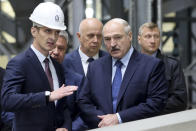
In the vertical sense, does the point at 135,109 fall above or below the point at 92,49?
below

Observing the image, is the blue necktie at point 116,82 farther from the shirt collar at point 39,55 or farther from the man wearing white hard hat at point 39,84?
the shirt collar at point 39,55

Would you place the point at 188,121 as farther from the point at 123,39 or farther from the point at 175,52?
the point at 175,52

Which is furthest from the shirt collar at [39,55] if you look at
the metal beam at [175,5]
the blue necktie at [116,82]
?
the metal beam at [175,5]

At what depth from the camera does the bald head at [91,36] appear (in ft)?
12.0

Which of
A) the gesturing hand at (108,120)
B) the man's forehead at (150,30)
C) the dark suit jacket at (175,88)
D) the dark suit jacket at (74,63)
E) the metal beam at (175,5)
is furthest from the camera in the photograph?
the metal beam at (175,5)

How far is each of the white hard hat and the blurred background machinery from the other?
2.46m

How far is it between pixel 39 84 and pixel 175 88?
142 cm

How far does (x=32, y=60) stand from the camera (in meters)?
2.79

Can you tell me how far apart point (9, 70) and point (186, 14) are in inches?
400

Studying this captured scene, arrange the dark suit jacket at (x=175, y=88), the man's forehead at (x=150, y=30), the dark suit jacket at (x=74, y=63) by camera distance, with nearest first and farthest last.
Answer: the dark suit jacket at (x=74, y=63), the dark suit jacket at (x=175, y=88), the man's forehead at (x=150, y=30)

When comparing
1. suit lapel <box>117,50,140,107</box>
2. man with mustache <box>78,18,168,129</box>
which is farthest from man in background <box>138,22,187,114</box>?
suit lapel <box>117,50,140,107</box>

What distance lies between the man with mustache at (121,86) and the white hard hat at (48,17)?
40cm

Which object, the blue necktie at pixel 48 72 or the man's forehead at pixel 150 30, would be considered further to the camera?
the man's forehead at pixel 150 30

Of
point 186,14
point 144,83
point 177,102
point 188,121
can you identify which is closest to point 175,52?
point 186,14
